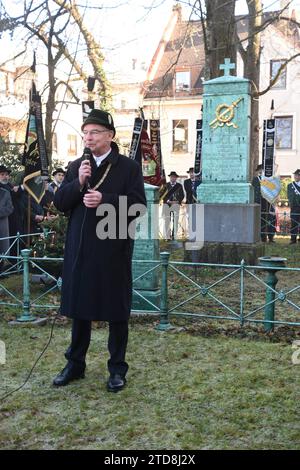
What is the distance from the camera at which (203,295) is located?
6.52 meters

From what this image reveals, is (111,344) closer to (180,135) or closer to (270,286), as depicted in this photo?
(270,286)

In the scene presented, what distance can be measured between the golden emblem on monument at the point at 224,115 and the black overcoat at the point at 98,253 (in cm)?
633

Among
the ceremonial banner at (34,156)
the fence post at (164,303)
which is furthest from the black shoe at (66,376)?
the ceremonial banner at (34,156)

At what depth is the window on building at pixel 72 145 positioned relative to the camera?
1527 inches

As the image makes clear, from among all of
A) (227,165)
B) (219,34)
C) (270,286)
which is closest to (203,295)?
(270,286)

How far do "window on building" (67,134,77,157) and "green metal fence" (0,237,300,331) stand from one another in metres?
30.0

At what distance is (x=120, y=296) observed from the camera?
4.38 metres

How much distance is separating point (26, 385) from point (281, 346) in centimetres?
262

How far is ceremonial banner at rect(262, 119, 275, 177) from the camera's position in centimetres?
1433
